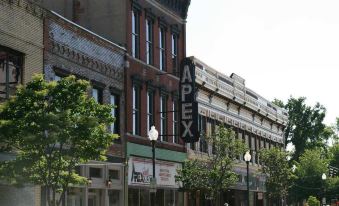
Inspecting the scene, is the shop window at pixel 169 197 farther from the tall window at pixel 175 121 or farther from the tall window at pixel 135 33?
the tall window at pixel 135 33

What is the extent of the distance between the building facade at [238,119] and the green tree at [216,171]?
14.1ft

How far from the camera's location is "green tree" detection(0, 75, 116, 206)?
19.3m

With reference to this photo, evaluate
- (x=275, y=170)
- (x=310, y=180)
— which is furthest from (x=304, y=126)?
(x=275, y=170)

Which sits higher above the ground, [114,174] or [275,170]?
[275,170]

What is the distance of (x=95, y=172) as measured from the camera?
30.1 m

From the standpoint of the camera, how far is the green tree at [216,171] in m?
35.4

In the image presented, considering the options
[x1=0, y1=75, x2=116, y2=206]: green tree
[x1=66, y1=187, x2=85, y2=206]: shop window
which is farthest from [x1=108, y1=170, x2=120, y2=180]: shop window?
[x1=0, y1=75, x2=116, y2=206]: green tree

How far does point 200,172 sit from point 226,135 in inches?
130

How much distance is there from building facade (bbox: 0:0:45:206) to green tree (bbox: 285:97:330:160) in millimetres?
73842

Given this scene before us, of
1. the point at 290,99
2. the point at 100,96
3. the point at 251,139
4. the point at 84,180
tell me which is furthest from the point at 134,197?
the point at 290,99

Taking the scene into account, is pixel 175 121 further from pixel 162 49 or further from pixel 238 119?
pixel 238 119

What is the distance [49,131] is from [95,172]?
35.8 feet

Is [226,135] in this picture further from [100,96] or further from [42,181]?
[42,181]

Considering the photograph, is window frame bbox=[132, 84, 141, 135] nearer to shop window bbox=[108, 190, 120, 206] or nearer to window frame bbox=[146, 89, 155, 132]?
window frame bbox=[146, 89, 155, 132]
